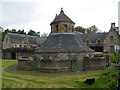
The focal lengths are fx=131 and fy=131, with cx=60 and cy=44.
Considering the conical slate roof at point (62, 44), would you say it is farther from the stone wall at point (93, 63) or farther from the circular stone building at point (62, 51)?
the stone wall at point (93, 63)

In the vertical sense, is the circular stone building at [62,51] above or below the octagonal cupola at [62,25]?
below

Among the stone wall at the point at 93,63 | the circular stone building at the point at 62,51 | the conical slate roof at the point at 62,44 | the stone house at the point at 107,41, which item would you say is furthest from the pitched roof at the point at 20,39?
the stone wall at the point at 93,63

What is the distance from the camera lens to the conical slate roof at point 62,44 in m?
25.3

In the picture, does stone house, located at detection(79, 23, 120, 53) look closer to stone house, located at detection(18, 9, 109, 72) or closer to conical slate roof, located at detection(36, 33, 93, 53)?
stone house, located at detection(18, 9, 109, 72)

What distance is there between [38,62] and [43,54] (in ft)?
8.57

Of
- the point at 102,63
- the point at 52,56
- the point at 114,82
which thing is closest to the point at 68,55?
the point at 52,56

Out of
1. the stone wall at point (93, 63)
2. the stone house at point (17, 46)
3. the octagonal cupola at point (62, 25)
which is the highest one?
the octagonal cupola at point (62, 25)

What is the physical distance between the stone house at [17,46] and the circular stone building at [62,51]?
15.0m

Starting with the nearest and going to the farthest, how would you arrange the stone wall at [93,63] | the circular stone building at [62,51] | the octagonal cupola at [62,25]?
the circular stone building at [62,51] → the stone wall at [93,63] → the octagonal cupola at [62,25]

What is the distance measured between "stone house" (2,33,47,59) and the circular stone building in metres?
15.0

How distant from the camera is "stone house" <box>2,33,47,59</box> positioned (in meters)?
42.0

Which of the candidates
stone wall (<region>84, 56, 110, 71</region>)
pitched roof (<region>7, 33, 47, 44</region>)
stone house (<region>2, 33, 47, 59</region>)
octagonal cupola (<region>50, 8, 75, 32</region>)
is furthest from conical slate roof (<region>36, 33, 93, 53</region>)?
pitched roof (<region>7, 33, 47, 44</region>)

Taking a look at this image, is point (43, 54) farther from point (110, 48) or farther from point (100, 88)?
point (110, 48)

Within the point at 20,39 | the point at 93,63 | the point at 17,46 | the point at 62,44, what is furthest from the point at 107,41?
the point at 17,46
